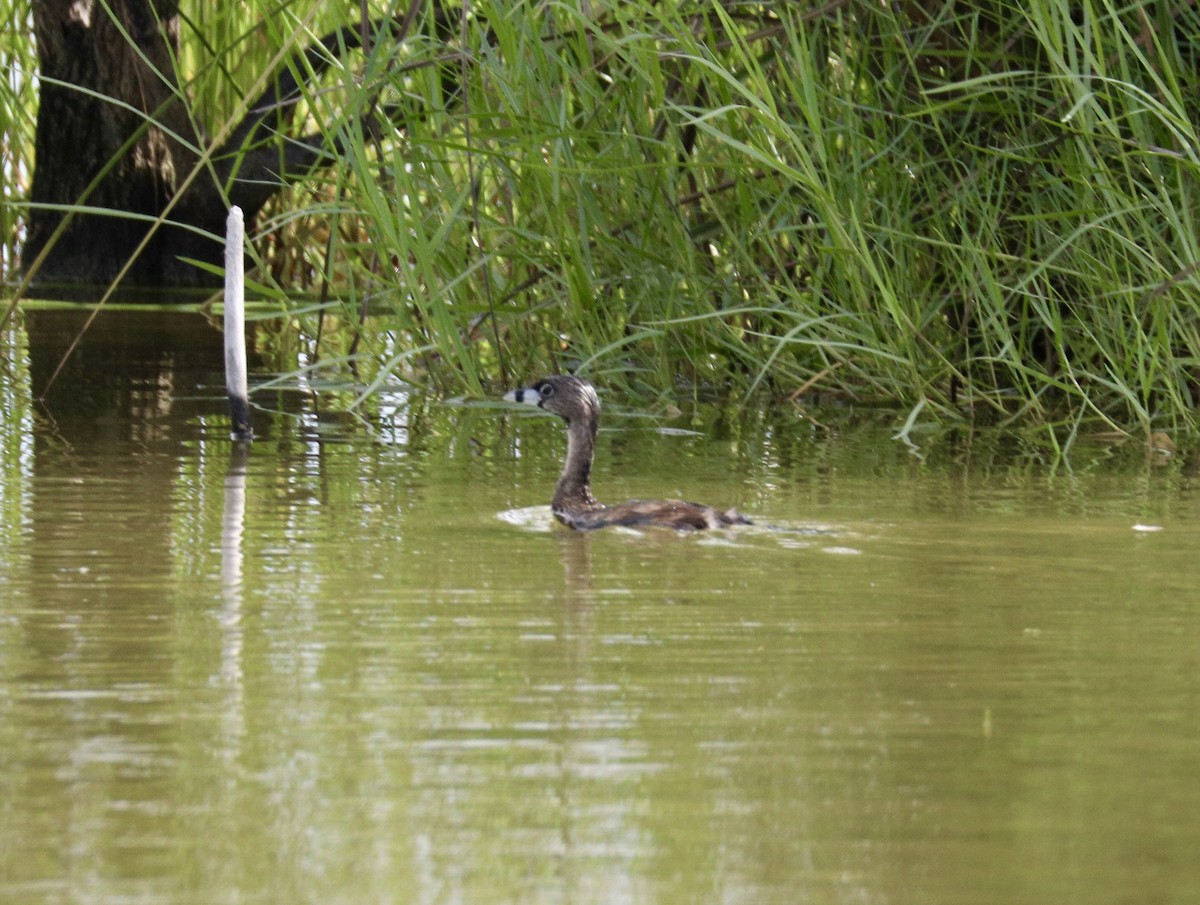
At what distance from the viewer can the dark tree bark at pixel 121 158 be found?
538 inches

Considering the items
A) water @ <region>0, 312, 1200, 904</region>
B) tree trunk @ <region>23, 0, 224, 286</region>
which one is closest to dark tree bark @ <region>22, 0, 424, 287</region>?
tree trunk @ <region>23, 0, 224, 286</region>

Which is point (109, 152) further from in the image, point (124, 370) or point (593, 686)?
point (593, 686)

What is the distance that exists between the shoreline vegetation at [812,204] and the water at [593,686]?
0.91m

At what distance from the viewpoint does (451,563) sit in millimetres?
5039

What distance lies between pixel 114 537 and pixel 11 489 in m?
0.92

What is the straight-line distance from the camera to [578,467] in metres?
6.14

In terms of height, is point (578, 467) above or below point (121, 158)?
below

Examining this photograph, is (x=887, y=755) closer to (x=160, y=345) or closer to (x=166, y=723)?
(x=166, y=723)

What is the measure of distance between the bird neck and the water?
4.1 inches

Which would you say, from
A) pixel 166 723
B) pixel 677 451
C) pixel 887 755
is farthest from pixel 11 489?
pixel 887 755

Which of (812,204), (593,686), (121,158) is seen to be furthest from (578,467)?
(121,158)

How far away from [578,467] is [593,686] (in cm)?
236

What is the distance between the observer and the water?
288cm

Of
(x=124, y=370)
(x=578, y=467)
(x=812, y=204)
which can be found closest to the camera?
(x=578, y=467)
